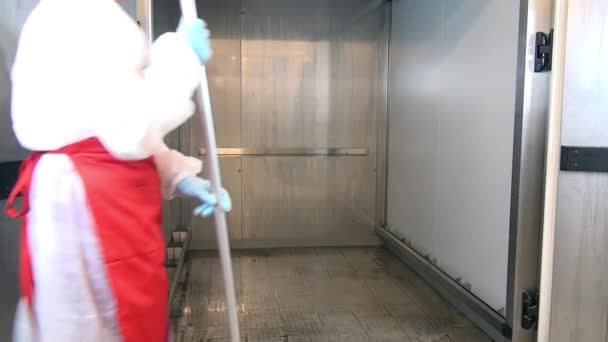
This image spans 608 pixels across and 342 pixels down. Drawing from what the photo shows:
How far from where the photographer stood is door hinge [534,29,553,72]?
64.7 inches

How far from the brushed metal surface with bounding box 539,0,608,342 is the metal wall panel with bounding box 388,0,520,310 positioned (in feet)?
1.21

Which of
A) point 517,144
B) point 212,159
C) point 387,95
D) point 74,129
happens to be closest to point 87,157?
point 74,129

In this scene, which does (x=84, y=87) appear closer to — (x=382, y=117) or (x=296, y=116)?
(x=296, y=116)

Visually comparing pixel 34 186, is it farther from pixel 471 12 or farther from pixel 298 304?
pixel 471 12

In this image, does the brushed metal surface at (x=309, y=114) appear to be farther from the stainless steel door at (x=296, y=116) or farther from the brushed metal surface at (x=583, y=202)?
the brushed metal surface at (x=583, y=202)

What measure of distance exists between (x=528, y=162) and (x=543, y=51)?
40 centimetres

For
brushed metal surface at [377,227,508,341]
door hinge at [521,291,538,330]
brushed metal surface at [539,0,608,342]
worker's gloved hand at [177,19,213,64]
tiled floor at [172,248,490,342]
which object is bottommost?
tiled floor at [172,248,490,342]

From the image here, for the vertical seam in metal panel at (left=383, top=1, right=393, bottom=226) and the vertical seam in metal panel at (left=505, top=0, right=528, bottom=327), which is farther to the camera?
the vertical seam in metal panel at (left=383, top=1, right=393, bottom=226)

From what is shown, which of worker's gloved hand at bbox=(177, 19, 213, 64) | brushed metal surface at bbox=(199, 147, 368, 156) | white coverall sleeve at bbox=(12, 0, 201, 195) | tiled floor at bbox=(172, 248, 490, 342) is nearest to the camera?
white coverall sleeve at bbox=(12, 0, 201, 195)

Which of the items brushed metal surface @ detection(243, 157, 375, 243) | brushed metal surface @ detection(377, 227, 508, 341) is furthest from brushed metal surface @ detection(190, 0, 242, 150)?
brushed metal surface @ detection(377, 227, 508, 341)

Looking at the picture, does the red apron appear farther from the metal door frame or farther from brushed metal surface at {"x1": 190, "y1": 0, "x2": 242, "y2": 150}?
brushed metal surface at {"x1": 190, "y1": 0, "x2": 242, "y2": 150}

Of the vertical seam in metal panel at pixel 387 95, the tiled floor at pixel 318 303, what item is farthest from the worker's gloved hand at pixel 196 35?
the vertical seam in metal panel at pixel 387 95

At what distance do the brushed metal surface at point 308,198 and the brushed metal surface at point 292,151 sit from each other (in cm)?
4

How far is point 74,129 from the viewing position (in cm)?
98
